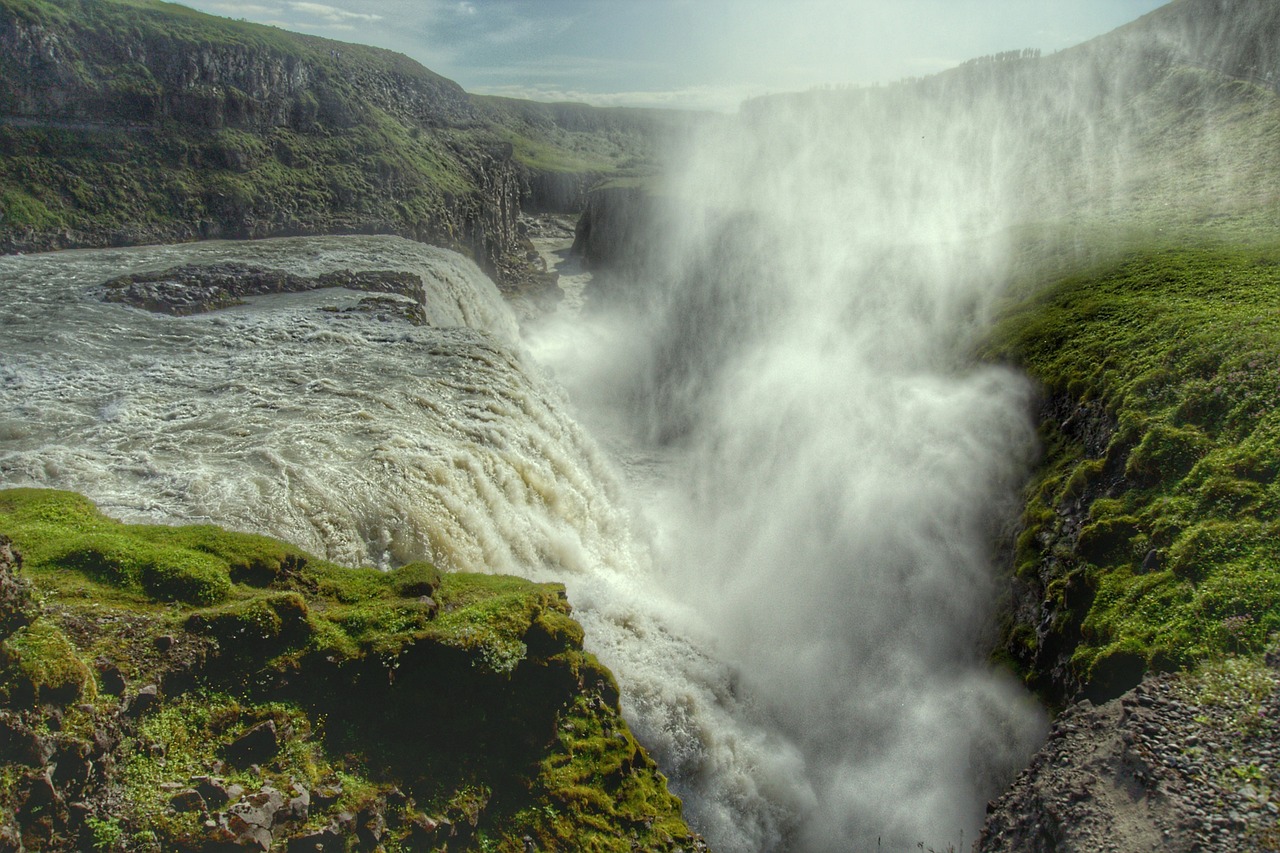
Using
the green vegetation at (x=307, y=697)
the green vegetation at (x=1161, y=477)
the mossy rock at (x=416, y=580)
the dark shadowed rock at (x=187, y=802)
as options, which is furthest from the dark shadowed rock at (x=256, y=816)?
the green vegetation at (x=1161, y=477)

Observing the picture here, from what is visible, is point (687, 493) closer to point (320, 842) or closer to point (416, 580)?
point (416, 580)

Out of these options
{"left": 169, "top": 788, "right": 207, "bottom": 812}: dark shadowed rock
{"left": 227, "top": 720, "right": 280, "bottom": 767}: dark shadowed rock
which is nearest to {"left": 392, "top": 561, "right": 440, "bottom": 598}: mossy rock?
{"left": 227, "top": 720, "right": 280, "bottom": 767}: dark shadowed rock

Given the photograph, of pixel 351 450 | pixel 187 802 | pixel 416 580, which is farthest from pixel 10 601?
pixel 351 450

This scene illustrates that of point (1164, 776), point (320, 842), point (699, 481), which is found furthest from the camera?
point (699, 481)

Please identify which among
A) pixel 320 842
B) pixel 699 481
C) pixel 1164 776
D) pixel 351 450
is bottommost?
pixel 699 481

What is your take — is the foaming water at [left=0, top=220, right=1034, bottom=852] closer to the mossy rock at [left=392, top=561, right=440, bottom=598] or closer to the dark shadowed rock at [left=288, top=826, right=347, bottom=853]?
the mossy rock at [left=392, top=561, right=440, bottom=598]

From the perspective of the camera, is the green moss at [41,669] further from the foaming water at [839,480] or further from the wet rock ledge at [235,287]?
the wet rock ledge at [235,287]
